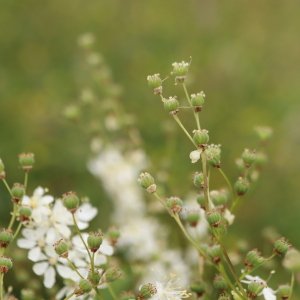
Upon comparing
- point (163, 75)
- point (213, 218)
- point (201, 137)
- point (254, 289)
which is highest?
point (163, 75)

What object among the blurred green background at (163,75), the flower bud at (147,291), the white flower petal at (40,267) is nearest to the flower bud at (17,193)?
the white flower petal at (40,267)

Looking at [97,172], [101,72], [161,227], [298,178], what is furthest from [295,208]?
[101,72]

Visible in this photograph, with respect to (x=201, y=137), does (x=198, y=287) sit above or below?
below

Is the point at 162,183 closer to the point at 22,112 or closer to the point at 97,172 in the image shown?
the point at 97,172

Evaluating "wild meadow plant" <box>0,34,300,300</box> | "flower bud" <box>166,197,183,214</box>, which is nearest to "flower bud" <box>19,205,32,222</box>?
"wild meadow plant" <box>0,34,300,300</box>

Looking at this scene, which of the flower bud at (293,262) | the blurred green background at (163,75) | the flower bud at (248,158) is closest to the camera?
the flower bud at (293,262)

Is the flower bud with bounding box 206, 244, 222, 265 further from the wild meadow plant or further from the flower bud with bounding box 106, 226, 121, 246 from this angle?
the flower bud with bounding box 106, 226, 121, 246

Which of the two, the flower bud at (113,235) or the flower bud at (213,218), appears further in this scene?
the flower bud at (113,235)

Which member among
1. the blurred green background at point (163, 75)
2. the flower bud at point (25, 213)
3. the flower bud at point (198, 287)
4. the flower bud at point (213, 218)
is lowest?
the flower bud at point (198, 287)

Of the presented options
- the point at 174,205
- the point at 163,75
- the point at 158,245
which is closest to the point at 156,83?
the point at 174,205

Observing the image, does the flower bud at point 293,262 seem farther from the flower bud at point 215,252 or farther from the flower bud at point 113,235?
the flower bud at point 113,235

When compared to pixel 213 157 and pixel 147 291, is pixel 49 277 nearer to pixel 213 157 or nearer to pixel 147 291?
pixel 147 291
